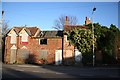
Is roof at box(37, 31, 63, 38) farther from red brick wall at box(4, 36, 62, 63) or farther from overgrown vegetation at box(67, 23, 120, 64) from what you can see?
overgrown vegetation at box(67, 23, 120, 64)

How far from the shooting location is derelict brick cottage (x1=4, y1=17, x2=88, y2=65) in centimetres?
4297

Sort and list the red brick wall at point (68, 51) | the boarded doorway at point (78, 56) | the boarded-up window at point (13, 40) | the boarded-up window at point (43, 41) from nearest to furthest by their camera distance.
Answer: the boarded doorway at point (78, 56)
the red brick wall at point (68, 51)
the boarded-up window at point (43, 41)
the boarded-up window at point (13, 40)

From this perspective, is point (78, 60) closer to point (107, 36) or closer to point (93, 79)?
point (107, 36)

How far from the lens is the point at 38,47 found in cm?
4494

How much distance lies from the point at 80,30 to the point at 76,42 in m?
2.22

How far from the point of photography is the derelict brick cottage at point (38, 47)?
141 ft

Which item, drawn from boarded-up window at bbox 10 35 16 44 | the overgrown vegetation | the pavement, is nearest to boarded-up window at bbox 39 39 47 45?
the overgrown vegetation

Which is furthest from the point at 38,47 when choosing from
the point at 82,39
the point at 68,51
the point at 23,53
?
the point at 82,39

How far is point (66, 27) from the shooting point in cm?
4516

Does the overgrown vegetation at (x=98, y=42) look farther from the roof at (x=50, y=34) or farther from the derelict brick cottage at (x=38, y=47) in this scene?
the roof at (x=50, y=34)

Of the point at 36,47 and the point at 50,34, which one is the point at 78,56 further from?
the point at 36,47

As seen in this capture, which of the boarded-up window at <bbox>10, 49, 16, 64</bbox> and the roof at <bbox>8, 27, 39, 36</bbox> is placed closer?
the boarded-up window at <bbox>10, 49, 16, 64</bbox>

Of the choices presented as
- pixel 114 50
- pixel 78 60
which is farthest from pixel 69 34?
pixel 114 50

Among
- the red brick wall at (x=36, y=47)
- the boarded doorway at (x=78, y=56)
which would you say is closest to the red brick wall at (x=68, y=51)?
the boarded doorway at (x=78, y=56)
